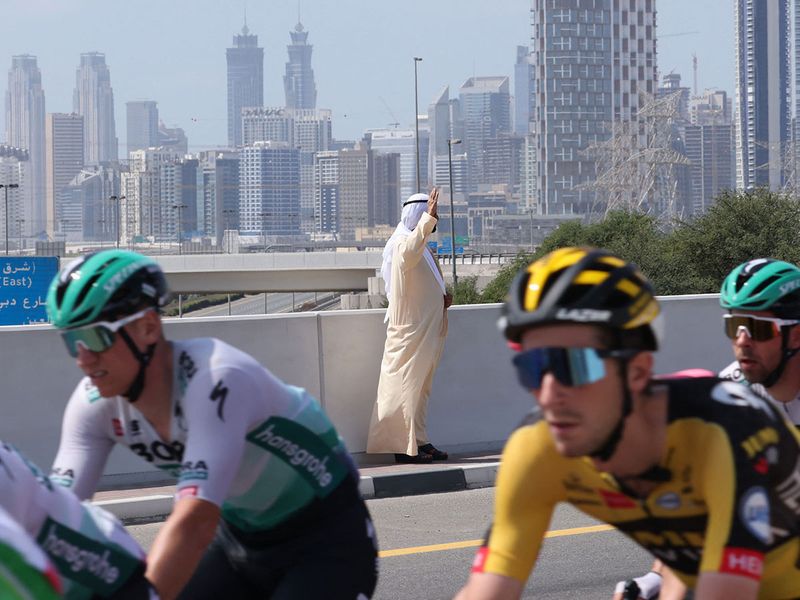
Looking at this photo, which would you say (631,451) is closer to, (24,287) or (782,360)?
(782,360)

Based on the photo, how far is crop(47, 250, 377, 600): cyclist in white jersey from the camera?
348cm

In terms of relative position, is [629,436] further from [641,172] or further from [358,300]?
[641,172]

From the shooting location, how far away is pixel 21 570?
1.96 m

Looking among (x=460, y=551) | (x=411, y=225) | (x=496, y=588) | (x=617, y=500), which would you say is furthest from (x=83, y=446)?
(x=411, y=225)

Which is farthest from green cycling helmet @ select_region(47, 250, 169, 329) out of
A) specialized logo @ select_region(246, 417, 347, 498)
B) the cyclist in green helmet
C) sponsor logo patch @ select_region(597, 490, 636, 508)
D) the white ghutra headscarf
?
the white ghutra headscarf

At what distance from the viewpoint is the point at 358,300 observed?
85.1 metres

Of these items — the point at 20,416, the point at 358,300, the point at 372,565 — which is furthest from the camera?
the point at 358,300

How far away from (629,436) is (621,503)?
25cm

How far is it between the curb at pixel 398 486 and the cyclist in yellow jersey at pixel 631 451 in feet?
23.6

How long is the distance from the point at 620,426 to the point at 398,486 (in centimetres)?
803

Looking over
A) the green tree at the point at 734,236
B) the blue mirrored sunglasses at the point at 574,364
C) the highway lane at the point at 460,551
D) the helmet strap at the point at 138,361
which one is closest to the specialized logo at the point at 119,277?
the helmet strap at the point at 138,361

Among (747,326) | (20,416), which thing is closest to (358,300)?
(20,416)

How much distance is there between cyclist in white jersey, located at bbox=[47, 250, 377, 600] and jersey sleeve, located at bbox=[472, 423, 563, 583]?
2.50 ft

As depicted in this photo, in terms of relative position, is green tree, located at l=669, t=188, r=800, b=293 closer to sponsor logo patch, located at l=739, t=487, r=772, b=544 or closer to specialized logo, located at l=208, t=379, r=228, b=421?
specialized logo, located at l=208, t=379, r=228, b=421
